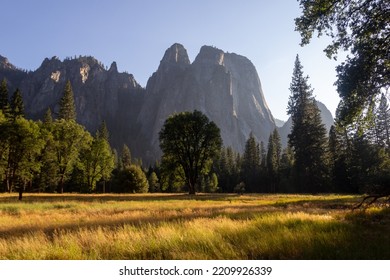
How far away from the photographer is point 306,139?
182 feet

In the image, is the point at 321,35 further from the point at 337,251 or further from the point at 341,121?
the point at 337,251

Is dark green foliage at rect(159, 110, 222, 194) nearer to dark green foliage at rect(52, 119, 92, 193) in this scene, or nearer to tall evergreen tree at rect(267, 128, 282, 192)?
dark green foliage at rect(52, 119, 92, 193)

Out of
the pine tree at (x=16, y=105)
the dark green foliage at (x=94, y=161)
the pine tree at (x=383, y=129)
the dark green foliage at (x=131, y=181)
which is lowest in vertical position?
the dark green foliage at (x=131, y=181)

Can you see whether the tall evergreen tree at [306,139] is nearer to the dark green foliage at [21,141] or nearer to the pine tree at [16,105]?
the dark green foliage at [21,141]

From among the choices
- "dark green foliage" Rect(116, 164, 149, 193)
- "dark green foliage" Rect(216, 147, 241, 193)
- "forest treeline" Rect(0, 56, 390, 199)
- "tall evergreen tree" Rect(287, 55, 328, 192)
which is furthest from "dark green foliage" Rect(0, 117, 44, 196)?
"dark green foliage" Rect(216, 147, 241, 193)

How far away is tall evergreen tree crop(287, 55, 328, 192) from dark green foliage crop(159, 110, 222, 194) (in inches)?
667

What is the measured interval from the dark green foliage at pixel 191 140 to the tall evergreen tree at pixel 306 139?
16933 millimetres

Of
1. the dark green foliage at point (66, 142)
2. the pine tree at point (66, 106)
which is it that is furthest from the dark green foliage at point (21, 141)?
the pine tree at point (66, 106)

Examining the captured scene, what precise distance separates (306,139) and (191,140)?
21.9m

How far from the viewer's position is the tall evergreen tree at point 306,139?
179ft

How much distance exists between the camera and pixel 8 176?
5191 centimetres

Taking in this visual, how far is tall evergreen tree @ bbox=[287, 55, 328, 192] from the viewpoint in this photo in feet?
179

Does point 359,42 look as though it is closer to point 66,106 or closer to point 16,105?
point 16,105

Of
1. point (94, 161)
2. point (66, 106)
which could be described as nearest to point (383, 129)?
point (94, 161)
